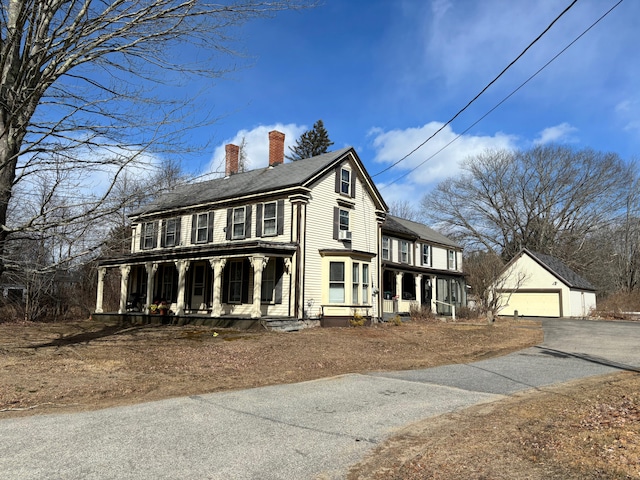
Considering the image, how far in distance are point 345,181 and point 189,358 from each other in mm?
12875

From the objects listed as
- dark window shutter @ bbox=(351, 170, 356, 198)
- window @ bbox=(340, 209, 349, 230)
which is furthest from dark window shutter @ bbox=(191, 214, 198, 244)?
dark window shutter @ bbox=(351, 170, 356, 198)

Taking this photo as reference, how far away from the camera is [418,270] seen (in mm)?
28641

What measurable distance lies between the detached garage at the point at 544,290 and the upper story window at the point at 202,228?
22.9 m

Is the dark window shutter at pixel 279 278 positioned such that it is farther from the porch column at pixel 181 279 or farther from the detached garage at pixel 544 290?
the detached garage at pixel 544 290

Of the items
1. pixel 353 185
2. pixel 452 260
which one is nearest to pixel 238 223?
pixel 353 185

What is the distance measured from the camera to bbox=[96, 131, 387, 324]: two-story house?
19.8m

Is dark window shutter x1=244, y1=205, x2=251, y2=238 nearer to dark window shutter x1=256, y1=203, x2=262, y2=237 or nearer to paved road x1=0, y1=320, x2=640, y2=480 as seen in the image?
dark window shutter x1=256, y1=203, x2=262, y2=237

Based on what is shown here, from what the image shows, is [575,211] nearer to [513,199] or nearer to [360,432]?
[513,199]

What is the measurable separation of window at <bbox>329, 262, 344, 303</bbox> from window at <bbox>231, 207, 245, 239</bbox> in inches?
173

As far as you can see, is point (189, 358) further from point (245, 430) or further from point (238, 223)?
point (238, 223)

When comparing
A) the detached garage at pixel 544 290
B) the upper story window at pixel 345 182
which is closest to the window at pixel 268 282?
the upper story window at pixel 345 182

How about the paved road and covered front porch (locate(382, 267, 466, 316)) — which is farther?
covered front porch (locate(382, 267, 466, 316))

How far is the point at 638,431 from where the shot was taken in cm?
517

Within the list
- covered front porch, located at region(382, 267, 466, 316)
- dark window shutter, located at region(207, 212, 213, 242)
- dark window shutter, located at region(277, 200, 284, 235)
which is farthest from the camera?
covered front porch, located at region(382, 267, 466, 316)
